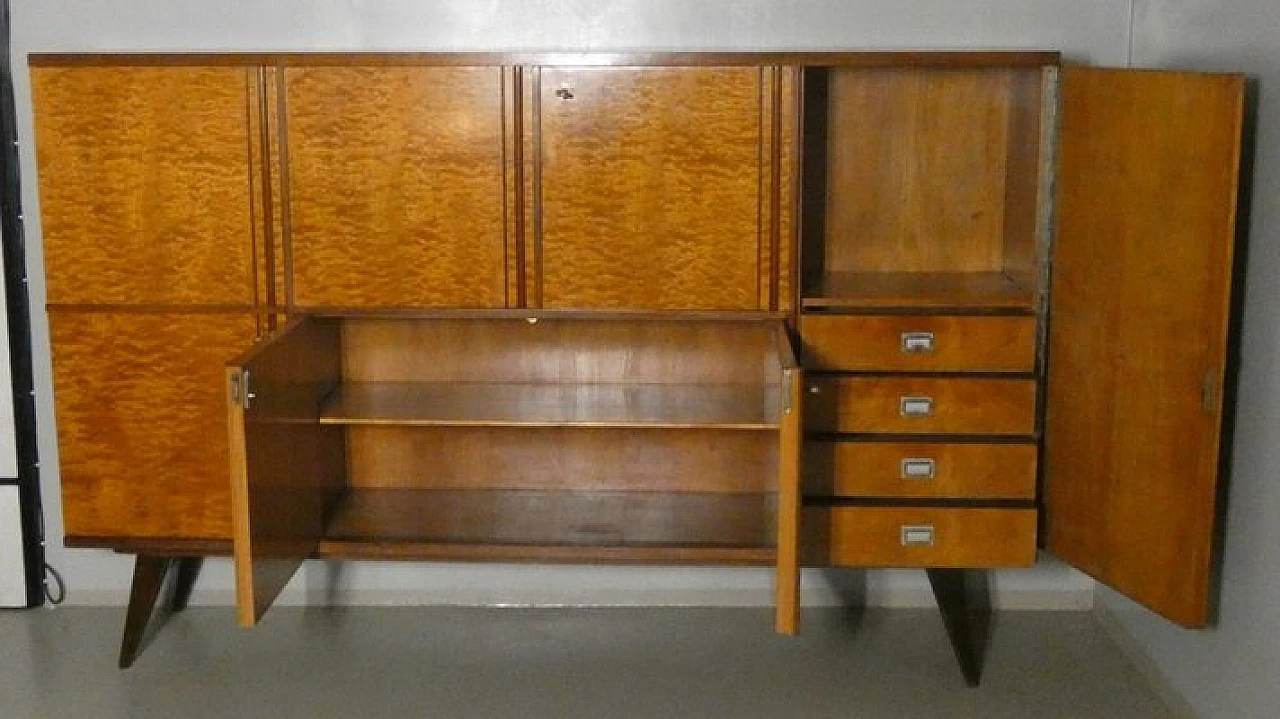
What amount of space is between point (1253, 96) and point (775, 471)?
1.41m

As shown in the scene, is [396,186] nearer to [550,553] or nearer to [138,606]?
[550,553]

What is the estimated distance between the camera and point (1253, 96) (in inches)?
118

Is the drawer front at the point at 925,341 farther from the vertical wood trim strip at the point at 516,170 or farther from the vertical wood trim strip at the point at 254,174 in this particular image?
the vertical wood trim strip at the point at 254,174

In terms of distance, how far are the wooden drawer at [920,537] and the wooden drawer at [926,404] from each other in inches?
7.0

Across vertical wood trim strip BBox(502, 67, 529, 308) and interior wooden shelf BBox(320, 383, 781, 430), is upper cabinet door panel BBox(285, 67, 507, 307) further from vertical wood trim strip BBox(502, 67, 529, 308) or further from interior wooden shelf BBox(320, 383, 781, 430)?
interior wooden shelf BBox(320, 383, 781, 430)

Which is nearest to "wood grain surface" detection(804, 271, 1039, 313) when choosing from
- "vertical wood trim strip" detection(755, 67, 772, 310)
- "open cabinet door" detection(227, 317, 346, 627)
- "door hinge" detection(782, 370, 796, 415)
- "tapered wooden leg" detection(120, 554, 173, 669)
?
"vertical wood trim strip" detection(755, 67, 772, 310)

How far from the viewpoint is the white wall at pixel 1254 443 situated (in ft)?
9.53

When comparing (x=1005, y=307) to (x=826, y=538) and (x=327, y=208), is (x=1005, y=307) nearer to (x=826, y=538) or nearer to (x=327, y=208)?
(x=826, y=538)

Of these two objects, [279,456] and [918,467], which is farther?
[918,467]

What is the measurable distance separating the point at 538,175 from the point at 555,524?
796 mm

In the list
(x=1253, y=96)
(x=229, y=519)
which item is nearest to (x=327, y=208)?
(x=229, y=519)

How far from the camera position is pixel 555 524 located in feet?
11.9

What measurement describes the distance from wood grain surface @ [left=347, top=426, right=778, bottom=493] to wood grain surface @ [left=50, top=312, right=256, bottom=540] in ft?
1.42

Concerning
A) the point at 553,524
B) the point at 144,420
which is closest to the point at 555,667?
the point at 553,524
